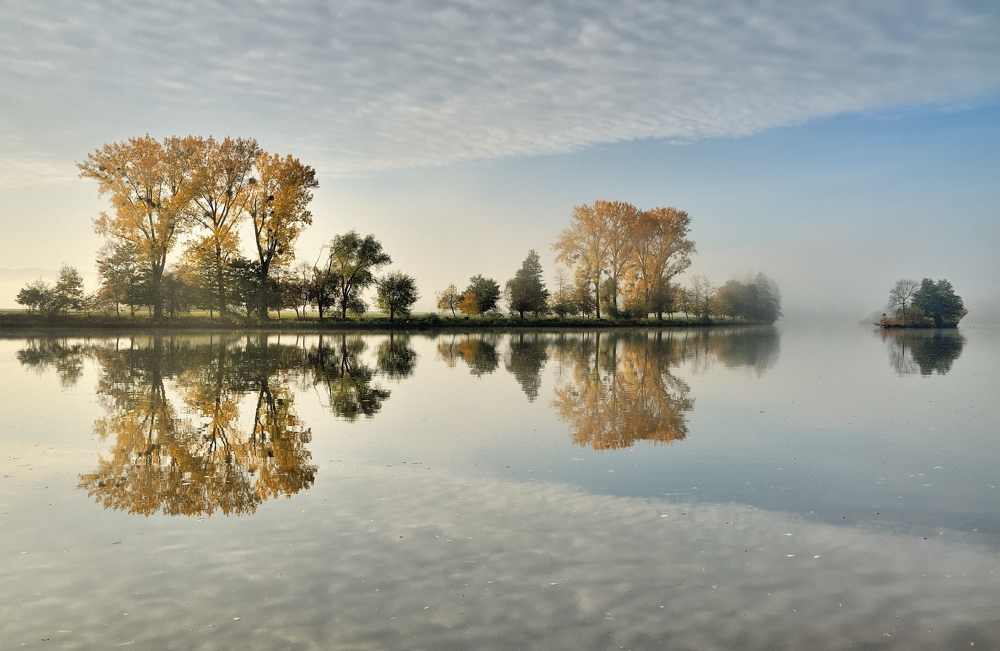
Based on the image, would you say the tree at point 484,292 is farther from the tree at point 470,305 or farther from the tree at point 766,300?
the tree at point 766,300

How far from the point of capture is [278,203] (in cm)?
5838

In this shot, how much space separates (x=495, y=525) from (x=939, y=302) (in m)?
148

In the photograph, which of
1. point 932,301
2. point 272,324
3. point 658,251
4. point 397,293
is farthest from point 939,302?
point 272,324

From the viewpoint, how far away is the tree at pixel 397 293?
272ft

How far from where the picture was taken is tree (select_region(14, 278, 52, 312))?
76.8 meters

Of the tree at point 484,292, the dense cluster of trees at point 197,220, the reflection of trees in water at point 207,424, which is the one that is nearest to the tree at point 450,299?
the tree at point 484,292

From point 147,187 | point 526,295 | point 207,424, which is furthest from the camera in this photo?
point 526,295

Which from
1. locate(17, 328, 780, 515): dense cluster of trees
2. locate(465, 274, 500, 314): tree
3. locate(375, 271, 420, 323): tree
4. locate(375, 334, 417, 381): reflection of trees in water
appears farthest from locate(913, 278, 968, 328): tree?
locate(375, 334, 417, 381): reflection of trees in water

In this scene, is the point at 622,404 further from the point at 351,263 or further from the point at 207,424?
the point at 351,263

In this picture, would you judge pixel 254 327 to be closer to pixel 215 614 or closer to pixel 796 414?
pixel 796 414

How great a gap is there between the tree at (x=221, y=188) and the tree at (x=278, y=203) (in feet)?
2.79

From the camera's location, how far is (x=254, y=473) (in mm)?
9898

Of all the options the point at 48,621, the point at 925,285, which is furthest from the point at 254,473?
the point at 925,285

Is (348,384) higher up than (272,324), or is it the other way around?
(272,324)
